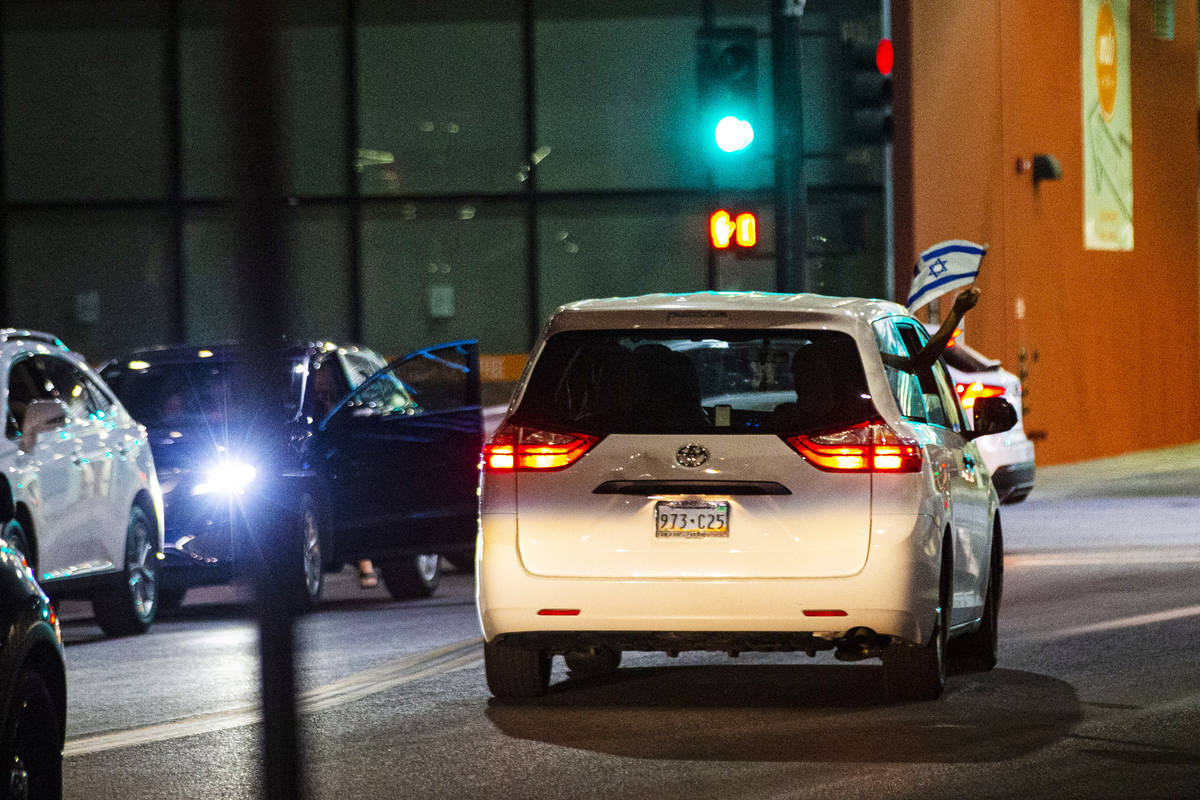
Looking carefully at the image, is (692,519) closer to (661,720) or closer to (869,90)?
(661,720)

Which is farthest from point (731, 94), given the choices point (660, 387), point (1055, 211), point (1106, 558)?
point (1055, 211)

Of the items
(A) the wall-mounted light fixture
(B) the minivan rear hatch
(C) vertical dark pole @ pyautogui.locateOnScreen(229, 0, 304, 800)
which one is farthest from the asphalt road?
(A) the wall-mounted light fixture

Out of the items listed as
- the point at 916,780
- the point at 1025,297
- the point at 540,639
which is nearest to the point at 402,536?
the point at 540,639

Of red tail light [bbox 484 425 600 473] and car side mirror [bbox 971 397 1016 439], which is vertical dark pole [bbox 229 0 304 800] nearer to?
red tail light [bbox 484 425 600 473]

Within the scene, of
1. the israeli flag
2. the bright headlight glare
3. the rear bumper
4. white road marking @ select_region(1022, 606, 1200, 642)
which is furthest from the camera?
the israeli flag

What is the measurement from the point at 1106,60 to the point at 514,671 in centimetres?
2343

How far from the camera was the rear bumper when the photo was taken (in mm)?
8633

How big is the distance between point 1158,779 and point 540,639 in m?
2.56

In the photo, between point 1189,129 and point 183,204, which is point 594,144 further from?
point 1189,129

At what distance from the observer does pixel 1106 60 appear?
3083cm

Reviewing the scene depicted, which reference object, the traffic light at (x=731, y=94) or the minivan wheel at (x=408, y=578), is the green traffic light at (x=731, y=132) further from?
the minivan wheel at (x=408, y=578)

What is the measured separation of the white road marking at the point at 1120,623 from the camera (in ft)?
37.2

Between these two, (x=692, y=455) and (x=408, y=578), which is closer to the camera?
(x=692, y=455)

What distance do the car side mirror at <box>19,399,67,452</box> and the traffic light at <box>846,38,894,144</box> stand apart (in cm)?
797
